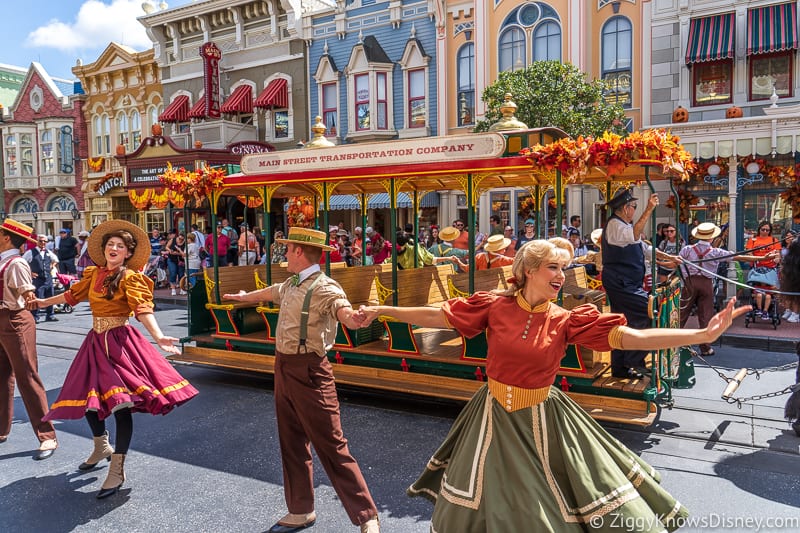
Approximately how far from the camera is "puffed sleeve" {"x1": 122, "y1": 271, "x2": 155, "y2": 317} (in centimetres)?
468

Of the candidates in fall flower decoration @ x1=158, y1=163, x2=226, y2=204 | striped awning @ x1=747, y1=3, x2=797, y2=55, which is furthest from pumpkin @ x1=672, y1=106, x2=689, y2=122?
fall flower decoration @ x1=158, y1=163, x2=226, y2=204

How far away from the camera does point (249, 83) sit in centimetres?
2300

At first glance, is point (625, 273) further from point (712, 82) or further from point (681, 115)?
point (712, 82)

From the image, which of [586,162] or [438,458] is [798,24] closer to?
[586,162]

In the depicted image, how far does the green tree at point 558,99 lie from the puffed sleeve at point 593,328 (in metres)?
12.3

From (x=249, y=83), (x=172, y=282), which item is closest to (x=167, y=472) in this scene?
(x=172, y=282)

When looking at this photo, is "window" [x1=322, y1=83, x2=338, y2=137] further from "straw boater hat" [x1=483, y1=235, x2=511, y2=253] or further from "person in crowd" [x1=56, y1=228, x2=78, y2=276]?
"straw boater hat" [x1=483, y1=235, x2=511, y2=253]

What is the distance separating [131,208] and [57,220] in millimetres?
5789

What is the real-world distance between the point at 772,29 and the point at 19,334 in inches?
652

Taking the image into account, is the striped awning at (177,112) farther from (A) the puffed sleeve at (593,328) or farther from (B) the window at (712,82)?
(A) the puffed sleeve at (593,328)

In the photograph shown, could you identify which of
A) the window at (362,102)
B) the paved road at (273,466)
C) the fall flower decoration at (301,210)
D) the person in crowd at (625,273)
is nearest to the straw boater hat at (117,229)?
the paved road at (273,466)

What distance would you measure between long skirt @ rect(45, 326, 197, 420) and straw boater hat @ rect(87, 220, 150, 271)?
0.54m

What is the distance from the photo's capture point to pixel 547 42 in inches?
697

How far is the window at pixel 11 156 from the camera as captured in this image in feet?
101
